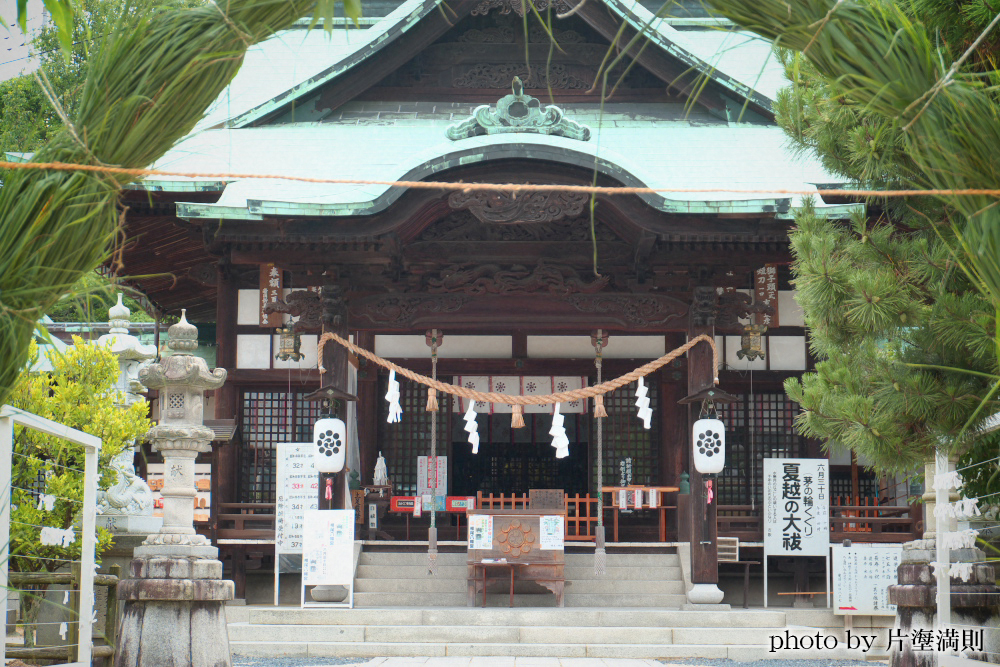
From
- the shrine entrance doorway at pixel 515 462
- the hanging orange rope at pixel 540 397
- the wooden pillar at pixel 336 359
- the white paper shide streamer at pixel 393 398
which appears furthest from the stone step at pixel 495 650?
the shrine entrance doorway at pixel 515 462

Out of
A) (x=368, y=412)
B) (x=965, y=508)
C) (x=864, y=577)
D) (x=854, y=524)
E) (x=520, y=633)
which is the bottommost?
(x=520, y=633)

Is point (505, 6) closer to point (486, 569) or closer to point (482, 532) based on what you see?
point (482, 532)

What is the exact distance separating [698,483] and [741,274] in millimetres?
2590

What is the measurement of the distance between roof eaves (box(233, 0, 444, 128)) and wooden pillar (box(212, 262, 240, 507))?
85.8 inches

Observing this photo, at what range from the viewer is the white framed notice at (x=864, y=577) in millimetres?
11062

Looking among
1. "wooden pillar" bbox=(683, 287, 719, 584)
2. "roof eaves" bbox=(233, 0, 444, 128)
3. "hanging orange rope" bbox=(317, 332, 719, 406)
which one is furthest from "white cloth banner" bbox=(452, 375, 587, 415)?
"roof eaves" bbox=(233, 0, 444, 128)

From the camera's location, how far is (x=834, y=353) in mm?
6344

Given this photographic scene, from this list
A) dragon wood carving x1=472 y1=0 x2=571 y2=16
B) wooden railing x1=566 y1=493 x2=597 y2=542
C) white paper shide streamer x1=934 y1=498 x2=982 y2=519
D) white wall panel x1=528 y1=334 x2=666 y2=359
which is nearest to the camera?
white paper shide streamer x1=934 y1=498 x2=982 y2=519

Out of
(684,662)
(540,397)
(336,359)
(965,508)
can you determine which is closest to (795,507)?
(684,662)

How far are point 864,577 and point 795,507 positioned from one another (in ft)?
3.69

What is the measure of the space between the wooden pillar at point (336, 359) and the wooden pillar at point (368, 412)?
201 centimetres

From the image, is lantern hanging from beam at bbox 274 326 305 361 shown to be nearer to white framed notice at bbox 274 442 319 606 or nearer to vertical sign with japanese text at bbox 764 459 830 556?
white framed notice at bbox 274 442 319 606

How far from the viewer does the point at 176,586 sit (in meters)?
7.40

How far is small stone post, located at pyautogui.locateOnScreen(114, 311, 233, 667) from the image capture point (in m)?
7.38
